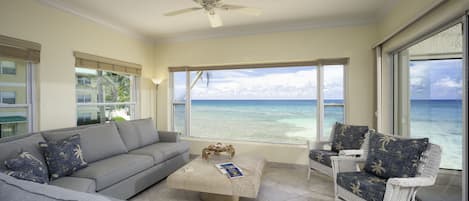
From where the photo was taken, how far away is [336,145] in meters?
3.38

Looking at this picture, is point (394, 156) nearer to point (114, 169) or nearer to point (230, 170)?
point (230, 170)

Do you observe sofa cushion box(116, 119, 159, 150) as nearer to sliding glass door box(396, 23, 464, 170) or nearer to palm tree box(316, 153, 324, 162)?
palm tree box(316, 153, 324, 162)

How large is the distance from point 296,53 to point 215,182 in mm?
2747

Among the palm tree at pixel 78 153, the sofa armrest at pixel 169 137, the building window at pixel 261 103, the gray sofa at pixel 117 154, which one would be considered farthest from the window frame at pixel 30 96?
the building window at pixel 261 103

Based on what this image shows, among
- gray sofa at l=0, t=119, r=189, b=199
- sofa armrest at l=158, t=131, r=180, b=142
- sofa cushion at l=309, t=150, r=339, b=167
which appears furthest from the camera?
sofa armrest at l=158, t=131, r=180, b=142

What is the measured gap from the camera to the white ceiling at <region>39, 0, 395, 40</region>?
3170 millimetres

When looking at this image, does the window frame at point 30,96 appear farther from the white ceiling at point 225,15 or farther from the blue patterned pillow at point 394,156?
→ the blue patterned pillow at point 394,156

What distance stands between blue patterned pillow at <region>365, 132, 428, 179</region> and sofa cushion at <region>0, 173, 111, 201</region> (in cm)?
237

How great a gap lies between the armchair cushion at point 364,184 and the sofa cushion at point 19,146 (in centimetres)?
302

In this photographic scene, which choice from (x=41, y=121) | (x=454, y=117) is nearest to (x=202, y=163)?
(x=41, y=121)

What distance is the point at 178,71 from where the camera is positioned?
4895mm

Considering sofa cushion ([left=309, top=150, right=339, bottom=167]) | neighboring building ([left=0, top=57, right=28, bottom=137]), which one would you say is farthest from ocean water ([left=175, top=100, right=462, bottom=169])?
neighboring building ([left=0, top=57, right=28, bottom=137])

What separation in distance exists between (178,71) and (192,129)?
4.30ft

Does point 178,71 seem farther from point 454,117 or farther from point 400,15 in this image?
point 454,117
